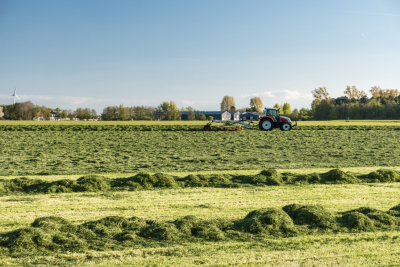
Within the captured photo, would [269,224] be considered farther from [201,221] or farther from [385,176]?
[385,176]

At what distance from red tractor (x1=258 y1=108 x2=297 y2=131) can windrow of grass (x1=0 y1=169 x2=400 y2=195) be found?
22570mm

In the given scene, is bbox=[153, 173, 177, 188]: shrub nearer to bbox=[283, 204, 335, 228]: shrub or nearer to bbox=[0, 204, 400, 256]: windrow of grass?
bbox=[0, 204, 400, 256]: windrow of grass

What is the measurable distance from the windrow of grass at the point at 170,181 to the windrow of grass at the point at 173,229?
12.8 feet

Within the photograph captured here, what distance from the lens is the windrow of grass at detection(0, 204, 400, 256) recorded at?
6227 mm

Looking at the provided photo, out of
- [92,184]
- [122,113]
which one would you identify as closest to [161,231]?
[92,184]

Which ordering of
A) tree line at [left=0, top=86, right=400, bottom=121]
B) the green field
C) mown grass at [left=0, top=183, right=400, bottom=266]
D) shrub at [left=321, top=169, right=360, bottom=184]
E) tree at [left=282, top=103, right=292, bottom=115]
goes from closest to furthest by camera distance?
mown grass at [left=0, top=183, right=400, bottom=266] < the green field < shrub at [left=321, top=169, right=360, bottom=184] < tree line at [left=0, top=86, right=400, bottom=121] < tree at [left=282, top=103, right=292, bottom=115]

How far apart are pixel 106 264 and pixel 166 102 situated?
132401 millimetres

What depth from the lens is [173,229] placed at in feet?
22.6

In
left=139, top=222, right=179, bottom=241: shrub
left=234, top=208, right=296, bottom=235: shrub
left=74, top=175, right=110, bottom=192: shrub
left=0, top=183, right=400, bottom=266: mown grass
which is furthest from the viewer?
left=74, top=175, right=110, bottom=192: shrub

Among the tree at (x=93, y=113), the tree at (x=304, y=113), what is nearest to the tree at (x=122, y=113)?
the tree at (x=93, y=113)

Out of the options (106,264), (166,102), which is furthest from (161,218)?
(166,102)

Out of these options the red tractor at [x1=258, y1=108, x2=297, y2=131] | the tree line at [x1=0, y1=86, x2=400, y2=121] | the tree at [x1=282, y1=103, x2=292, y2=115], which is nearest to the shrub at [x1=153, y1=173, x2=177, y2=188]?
the red tractor at [x1=258, y1=108, x2=297, y2=131]

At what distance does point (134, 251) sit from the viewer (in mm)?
6023

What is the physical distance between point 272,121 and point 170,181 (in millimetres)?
25494
